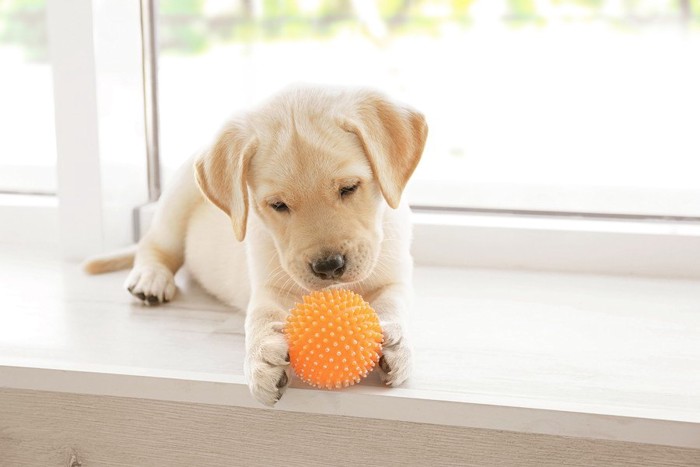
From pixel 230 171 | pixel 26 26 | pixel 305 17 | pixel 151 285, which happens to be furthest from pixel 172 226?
pixel 26 26

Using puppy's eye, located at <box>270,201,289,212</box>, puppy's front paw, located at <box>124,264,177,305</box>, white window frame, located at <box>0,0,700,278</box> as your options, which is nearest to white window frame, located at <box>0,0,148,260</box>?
white window frame, located at <box>0,0,700,278</box>

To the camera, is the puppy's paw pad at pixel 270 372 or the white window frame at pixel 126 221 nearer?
the puppy's paw pad at pixel 270 372

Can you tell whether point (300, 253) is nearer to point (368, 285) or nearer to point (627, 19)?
→ point (368, 285)

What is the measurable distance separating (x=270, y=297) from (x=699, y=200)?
1.36 metres

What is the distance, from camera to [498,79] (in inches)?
102

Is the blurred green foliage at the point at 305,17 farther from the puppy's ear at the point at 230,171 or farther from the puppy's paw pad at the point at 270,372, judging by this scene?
the puppy's paw pad at the point at 270,372

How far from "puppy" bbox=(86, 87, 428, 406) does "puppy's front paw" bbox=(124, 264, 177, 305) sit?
1.12ft

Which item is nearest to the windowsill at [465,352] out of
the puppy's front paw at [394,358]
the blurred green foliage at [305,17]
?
the puppy's front paw at [394,358]

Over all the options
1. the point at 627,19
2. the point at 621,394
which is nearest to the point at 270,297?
the point at 621,394

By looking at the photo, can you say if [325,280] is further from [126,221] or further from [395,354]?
[126,221]

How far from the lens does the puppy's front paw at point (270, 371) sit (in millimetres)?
1497

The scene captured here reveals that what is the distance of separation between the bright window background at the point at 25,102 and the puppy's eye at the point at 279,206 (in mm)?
1416

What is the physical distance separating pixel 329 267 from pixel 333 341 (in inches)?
7.3

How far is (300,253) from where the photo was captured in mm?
1620
